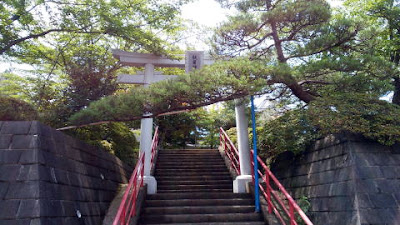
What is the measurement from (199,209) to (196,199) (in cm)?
55

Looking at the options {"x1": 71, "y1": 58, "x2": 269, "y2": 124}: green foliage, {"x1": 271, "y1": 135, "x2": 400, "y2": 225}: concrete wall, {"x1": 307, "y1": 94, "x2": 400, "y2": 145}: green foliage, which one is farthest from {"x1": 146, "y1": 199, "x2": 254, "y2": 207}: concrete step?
{"x1": 307, "y1": 94, "x2": 400, "y2": 145}: green foliage

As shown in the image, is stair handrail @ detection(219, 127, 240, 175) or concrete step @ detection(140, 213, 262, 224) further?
stair handrail @ detection(219, 127, 240, 175)

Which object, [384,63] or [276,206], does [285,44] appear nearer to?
[384,63]

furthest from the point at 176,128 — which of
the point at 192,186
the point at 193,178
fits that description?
the point at 192,186

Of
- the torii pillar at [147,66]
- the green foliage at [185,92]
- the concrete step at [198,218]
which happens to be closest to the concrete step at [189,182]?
the torii pillar at [147,66]

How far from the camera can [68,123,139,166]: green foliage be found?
7.74m

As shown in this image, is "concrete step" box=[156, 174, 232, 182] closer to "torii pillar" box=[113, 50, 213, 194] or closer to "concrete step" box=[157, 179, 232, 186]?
"concrete step" box=[157, 179, 232, 186]

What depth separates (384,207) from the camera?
467 cm

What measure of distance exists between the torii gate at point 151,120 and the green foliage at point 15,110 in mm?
2622

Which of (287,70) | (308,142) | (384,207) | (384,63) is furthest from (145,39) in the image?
(384,207)

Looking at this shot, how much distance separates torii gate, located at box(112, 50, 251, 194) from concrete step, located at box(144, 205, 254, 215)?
871mm

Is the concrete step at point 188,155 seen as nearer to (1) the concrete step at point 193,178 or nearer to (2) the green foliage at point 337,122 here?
(1) the concrete step at point 193,178

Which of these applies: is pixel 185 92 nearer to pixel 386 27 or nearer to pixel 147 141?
pixel 147 141

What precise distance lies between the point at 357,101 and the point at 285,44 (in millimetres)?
2337
